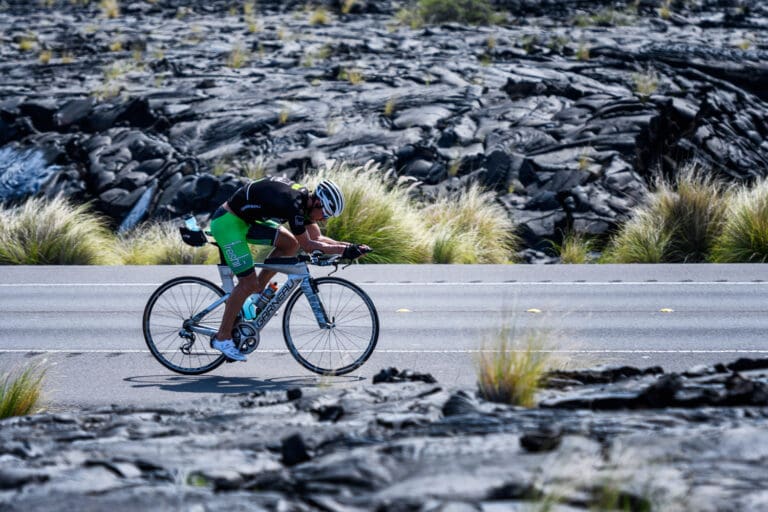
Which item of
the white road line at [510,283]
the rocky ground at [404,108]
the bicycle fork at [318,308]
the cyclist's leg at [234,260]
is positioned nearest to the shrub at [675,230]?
the rocky ground at [404,108]

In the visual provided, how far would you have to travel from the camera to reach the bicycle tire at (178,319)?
8.84 metres

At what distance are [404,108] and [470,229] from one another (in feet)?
25.8

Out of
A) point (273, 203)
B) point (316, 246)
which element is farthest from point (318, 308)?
point (273, 203)

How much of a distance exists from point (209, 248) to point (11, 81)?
1604 cm

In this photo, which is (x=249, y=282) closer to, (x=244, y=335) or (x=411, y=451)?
(x=244, y=335)

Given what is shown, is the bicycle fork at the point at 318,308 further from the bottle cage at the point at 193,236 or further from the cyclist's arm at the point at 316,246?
the bottle cage at the point at 193,236

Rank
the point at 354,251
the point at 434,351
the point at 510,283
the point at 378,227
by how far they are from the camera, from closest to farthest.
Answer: the point at 354,251 → the point at 434,351 → the point at 510,283 → the point at 378,227

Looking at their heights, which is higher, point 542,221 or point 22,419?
point 22,419

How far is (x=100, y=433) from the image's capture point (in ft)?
18.4

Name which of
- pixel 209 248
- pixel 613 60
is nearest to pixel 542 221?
pixel 209 248

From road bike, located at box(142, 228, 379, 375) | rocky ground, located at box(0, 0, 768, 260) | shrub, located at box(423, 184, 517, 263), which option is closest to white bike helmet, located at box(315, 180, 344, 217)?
road bike, located at box(142, 228, 379, 375)

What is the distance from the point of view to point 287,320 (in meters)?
8.62

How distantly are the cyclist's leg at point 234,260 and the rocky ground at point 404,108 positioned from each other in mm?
11198

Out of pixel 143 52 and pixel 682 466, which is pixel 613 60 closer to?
pixel 143 52
